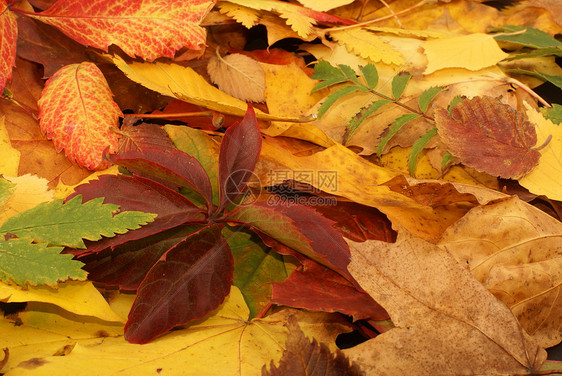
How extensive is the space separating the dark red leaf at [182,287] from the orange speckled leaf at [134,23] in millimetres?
407

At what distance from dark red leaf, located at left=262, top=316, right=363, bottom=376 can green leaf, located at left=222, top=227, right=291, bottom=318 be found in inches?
7.5

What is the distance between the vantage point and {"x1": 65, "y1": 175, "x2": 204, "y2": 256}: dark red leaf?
2.60 ft

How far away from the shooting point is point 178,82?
3.43 feet

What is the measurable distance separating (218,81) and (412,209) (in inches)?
19.8

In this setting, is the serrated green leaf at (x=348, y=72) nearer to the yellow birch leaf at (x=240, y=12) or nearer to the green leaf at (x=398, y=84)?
the green leaf at (x=398, y=84)

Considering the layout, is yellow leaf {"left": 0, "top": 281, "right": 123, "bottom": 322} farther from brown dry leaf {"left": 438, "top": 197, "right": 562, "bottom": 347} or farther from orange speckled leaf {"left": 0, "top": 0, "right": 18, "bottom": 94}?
brown dry leaf {"left": 438, "top": 197, "right": 562, "bottom": 347}

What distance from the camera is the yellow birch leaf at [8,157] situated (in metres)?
0.92

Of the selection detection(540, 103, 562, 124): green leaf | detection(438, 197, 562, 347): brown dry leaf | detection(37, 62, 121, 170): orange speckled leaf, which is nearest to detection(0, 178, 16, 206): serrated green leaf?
detection(37, 62, 121, 170): orange speckled leaf

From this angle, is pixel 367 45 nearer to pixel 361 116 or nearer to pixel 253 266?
pixel 361 116

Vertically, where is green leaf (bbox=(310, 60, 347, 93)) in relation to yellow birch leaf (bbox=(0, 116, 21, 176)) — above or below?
above

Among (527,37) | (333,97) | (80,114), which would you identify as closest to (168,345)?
(80,114)

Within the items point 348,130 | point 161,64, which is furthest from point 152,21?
point 348,130

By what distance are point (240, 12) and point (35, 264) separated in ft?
2.29

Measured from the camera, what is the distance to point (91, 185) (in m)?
0.80
